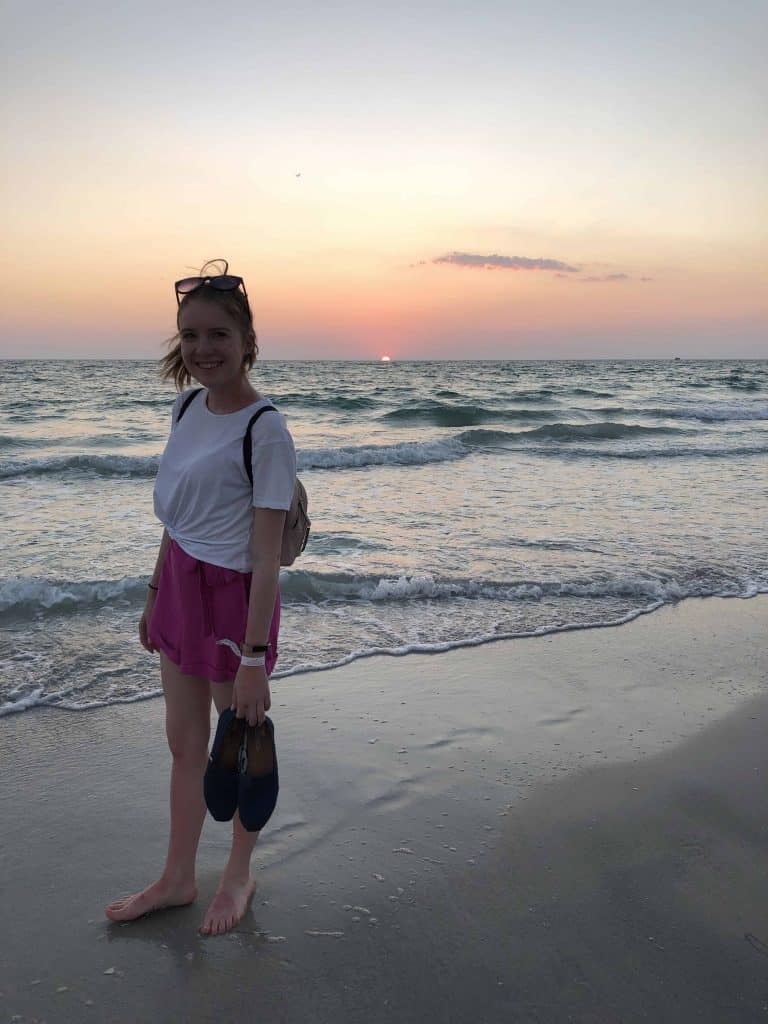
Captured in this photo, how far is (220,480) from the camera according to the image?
2.21 meters

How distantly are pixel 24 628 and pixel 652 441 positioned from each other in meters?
17.9

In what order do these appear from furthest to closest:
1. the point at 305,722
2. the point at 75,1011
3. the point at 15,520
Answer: the point at 15,520
the point at 305,722
the point at 75,1011

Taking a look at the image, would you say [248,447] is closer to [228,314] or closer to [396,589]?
[228,314]

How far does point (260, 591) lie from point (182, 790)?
0.84 metres

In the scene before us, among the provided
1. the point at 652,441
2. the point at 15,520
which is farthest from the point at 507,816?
the point at 652,441

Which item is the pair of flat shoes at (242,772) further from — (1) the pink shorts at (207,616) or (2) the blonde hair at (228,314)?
(2) the blonde hair at (228,314)

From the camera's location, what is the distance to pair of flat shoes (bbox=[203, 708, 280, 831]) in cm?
224

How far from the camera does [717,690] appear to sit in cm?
449

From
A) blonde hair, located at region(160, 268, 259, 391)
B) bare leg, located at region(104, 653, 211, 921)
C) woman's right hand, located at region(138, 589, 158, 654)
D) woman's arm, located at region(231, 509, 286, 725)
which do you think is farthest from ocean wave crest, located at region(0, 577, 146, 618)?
woman's arm, located at region(231, 509, 286, 725)

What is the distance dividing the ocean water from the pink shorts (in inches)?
84.4

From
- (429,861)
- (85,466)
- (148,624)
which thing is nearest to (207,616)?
(148,624)

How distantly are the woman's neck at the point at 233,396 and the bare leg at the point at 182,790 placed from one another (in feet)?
2.61

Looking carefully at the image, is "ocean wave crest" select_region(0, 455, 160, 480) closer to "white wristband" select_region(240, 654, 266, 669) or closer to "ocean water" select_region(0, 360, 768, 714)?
"ocean water" select_region(0, 360, 768, 714)

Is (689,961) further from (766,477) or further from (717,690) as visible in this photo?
(766,477)
